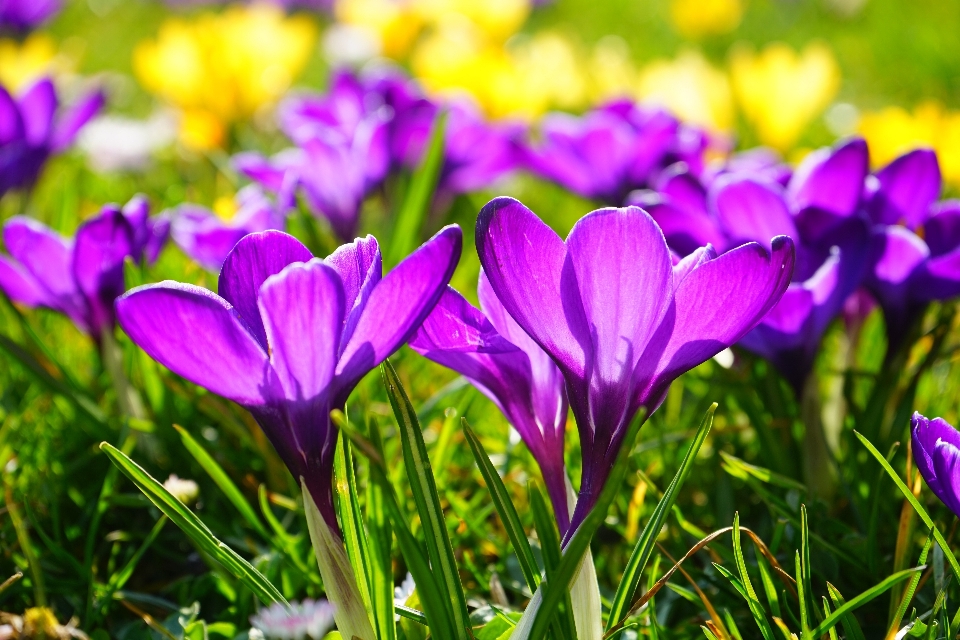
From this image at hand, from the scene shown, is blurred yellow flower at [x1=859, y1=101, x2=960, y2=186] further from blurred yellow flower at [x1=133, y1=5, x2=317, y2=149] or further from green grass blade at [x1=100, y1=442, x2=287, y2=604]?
green grass blade at [x1=100, y1=442, x2=287, y2=604]

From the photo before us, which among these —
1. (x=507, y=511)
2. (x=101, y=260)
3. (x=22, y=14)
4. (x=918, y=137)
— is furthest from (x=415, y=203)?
(x=22, y=14)

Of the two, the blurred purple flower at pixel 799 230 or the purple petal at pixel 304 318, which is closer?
the purple petal at pixel 304 318

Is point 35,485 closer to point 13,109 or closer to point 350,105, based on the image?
point 13,109

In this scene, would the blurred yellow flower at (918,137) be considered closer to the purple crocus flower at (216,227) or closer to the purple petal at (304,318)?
the purple crocus flower at (216,227)

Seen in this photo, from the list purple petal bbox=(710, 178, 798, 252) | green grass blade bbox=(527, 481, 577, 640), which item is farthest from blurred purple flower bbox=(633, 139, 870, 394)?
green grass blade bbox=(527, 481, 577, 640)

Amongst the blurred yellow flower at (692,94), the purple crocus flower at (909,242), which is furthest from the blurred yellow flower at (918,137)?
the purple crocus flower at (909,242)

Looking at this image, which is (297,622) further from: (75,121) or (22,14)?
(22,14)

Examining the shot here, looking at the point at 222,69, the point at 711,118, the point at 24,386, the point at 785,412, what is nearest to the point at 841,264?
the point at 785,412
